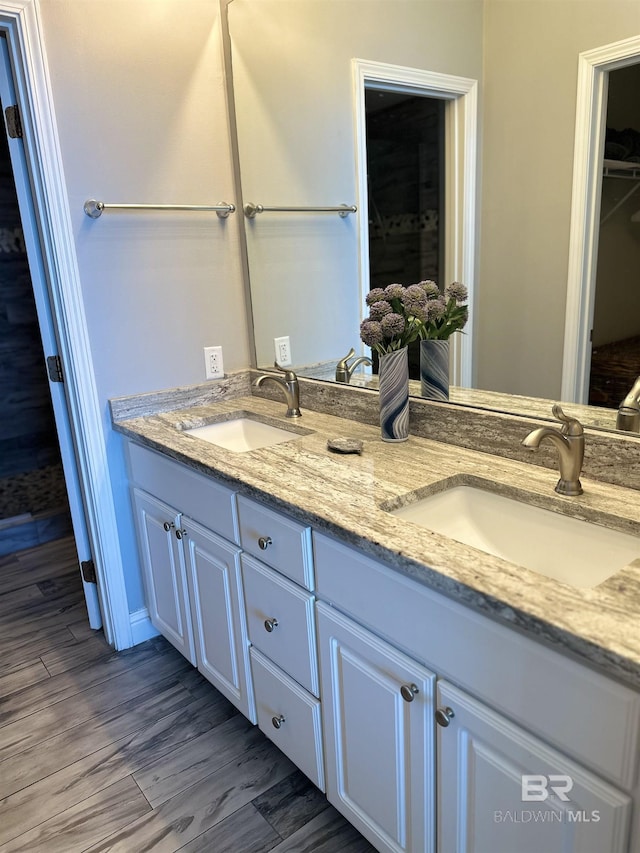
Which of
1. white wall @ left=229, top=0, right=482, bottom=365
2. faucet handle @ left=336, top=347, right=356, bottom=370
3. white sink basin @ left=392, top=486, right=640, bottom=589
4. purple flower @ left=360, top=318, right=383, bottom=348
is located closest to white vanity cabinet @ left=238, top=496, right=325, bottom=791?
white sink basin @ left=392, top=486, right=640, bottom=589

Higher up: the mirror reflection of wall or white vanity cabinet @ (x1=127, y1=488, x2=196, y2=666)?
the mirror reflection of wall

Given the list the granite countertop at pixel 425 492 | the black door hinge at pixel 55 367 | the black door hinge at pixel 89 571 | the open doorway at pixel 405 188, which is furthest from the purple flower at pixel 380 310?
the black door hinge at pixel 89 571

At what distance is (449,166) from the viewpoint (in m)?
1.55

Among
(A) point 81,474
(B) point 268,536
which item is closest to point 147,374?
(A) point 81,474

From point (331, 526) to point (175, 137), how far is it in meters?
1.59

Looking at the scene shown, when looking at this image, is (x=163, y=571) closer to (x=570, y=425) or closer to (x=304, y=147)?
(x=570, y=425)

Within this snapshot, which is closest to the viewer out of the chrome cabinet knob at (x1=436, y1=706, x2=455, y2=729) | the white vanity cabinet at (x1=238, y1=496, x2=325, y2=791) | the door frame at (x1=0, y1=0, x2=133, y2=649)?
the chrome cabinet knob at (x1=436, y1=706, x2=455, y2=729)

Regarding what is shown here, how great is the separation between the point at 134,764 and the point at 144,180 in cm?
184

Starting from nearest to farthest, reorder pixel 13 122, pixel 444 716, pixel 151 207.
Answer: pixel 444 716, pixel 13 122, pixel 151 207

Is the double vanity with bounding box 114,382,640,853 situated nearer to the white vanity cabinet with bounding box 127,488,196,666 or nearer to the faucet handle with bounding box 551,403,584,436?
the white vanity cabinet with bounding box 127,488,196,666

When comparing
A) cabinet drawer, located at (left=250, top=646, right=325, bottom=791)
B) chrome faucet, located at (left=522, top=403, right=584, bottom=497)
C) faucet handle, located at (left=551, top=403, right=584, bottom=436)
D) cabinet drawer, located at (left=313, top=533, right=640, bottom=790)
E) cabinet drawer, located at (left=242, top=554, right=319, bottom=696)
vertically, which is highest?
faucet handle, located at (left=551, top=403, right=584, bottom=436)

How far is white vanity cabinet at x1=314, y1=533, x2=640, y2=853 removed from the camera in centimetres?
85

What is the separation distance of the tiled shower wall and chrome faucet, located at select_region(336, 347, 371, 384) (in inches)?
77.5

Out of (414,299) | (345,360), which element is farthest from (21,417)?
(414,299)
